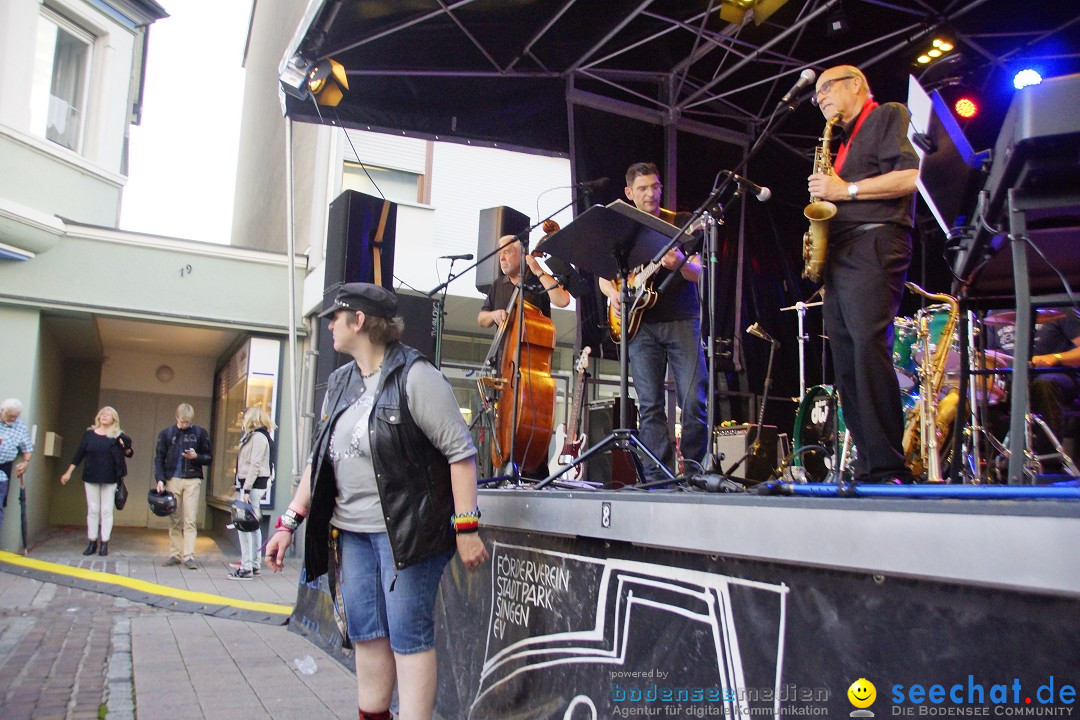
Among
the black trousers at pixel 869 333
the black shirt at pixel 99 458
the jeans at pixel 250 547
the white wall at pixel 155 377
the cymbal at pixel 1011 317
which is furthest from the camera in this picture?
the white wall at pixel 155 377

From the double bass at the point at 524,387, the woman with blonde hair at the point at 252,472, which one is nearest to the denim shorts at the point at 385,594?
the double bass at the point at 524,387

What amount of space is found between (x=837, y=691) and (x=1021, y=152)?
1435mm

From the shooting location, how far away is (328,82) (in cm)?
618

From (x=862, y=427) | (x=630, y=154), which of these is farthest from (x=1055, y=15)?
(x=862, y=427)

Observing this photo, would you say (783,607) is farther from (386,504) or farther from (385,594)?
(385,594)

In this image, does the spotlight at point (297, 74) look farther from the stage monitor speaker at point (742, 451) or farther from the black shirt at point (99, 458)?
the black shirt at point (99, 458)

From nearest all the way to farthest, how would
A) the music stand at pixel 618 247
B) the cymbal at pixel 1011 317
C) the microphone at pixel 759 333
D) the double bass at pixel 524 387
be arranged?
the music stand at pixel 618 247 → the cymbal at pixel 1011 317 → the double bass at pixel 524 387 → the microphone at pixel 759 333

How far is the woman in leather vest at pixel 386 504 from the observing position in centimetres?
281

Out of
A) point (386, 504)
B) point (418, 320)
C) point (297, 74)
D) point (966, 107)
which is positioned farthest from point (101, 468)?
point (966, 107)

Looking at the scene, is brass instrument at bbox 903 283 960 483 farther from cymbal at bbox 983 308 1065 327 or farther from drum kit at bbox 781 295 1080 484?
cymbal at bbox 983 308 1065 327

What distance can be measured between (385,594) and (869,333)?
77.1 inches

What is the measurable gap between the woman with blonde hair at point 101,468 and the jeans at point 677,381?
27.4 ft

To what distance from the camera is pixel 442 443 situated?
2.88 meters

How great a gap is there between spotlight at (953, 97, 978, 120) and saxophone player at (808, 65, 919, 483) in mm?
1148
